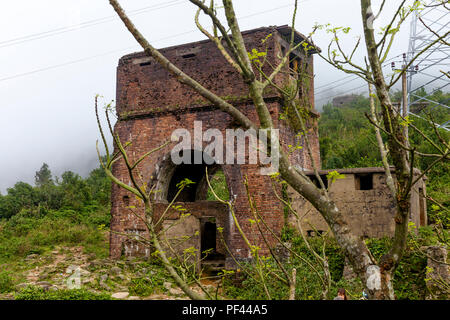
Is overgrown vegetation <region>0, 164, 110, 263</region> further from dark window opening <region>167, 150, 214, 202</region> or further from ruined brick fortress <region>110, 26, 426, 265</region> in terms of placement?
dark window opening <region>167, 150, 214, 202</region>

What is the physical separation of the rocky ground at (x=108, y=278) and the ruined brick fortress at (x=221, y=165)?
3.13 feet

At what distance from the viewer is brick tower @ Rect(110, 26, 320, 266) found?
1093 centimetres

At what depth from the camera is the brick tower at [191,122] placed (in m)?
10.9

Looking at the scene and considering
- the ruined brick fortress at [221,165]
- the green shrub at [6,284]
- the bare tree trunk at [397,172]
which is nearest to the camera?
the bare tree trunk at [397,172]

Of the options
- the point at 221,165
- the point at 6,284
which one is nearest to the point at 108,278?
the point at 6,284

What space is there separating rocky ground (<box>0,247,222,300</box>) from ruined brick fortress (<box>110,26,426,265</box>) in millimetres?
955

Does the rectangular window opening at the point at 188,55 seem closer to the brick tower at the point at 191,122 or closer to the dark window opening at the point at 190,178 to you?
the brick tower at the point at 191,122

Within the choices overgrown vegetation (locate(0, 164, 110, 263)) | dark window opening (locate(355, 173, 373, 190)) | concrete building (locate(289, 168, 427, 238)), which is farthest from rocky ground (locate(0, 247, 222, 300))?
dark window opening (locate(355, 173, 373, 190))

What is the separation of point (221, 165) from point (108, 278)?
394 centimetres

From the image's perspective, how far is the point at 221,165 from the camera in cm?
1145

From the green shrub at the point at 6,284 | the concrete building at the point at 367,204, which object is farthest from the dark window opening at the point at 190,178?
the green shrub at the point at 6,284

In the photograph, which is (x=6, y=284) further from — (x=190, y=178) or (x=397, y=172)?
(x=397, y=172)
